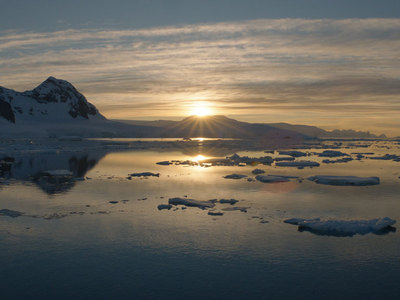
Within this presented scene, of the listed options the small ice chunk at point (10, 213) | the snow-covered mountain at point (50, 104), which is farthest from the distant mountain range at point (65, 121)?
the small ice chunk at point (10, 213)

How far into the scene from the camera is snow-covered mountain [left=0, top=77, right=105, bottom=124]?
128m

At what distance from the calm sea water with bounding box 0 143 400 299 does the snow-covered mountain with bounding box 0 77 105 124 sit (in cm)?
11284

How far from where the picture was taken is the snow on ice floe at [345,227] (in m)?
12.0

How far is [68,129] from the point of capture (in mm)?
113250

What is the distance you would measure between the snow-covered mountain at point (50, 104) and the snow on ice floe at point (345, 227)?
11787cm

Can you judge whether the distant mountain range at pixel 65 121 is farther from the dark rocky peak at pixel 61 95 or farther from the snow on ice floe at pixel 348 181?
the snow on ice floe at pixel 348 181

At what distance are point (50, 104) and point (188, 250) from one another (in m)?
144

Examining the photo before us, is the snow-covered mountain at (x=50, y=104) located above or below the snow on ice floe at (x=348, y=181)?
above


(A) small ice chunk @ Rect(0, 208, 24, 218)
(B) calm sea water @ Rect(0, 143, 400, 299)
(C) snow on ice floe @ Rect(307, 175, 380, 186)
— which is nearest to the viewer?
(B) calm sea water @ Rect(0, 143, 400, 299)

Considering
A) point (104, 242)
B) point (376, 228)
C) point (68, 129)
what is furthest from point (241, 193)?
point (68, 129)

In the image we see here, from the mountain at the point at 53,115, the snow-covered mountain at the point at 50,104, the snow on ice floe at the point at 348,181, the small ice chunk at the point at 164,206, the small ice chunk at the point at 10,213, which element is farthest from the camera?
the snow-covered mountain at the point at 50,104

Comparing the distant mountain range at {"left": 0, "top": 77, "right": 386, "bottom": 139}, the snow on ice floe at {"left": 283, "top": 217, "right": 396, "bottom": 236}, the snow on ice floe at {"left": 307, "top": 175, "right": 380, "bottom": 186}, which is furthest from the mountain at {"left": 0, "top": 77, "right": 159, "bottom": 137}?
the snow on ice floe at {"left": 283, "top": 217, "right": 396, "bottom": 236}

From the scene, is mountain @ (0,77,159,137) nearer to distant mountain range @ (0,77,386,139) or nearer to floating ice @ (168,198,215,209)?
distant mountain range @ (0,77,386,139)

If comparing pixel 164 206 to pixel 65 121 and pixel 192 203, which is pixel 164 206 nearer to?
pixel 192 203
